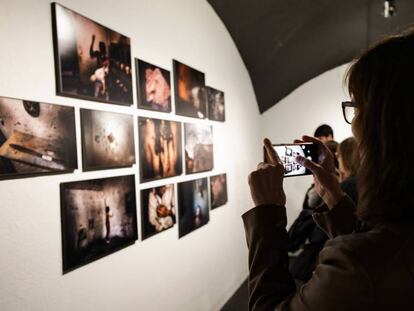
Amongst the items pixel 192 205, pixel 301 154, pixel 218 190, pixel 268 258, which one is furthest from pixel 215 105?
pixel 268 258

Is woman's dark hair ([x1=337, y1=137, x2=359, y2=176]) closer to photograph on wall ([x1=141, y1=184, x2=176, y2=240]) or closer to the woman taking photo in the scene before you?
photograph on wall ([x1=141, y1=184, x2=176, y2=240])

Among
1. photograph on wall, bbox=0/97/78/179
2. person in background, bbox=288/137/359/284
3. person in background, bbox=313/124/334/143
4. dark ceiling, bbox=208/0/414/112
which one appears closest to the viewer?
photograph on wall, bbox=0/97/78/179

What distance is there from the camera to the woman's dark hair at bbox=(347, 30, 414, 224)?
0.58 metres

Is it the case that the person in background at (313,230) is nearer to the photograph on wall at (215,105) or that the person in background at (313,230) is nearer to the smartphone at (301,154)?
the smartphone at (301,154)

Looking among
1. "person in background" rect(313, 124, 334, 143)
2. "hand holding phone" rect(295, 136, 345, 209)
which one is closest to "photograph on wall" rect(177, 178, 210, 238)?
"hand holding phone" rect(295, 136, 345, 209)

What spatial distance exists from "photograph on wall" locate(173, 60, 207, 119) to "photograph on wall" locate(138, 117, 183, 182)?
0.53 ft

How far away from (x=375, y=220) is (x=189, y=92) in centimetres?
189

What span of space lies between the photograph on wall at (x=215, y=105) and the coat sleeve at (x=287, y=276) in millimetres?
2020

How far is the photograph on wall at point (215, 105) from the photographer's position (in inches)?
107

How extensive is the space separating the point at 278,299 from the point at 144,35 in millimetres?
1620

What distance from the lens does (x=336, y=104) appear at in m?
4.46

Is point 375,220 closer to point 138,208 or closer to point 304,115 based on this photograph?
point 138,208

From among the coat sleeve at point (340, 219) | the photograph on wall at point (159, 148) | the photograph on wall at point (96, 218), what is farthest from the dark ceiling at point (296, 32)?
the coat sleeve at point (340, 219)

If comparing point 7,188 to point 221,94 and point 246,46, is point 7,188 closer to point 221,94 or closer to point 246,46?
point 221,94
